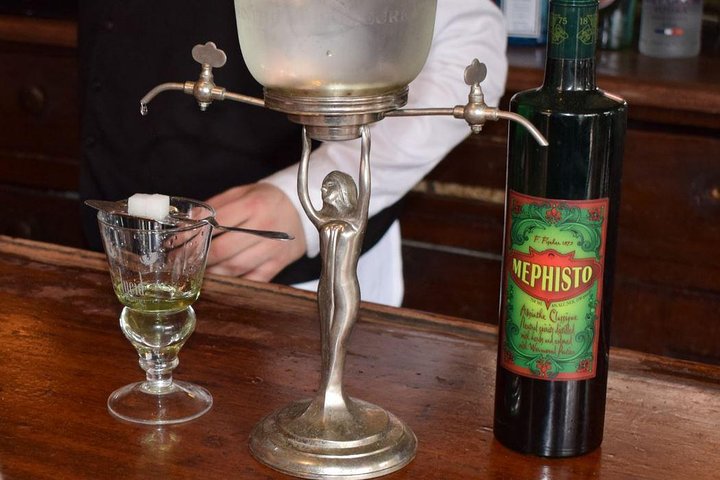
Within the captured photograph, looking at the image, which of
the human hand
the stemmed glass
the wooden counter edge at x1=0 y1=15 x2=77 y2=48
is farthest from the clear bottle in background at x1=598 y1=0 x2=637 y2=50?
the stemmed glass

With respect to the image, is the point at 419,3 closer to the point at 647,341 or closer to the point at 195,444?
the point at 195,444

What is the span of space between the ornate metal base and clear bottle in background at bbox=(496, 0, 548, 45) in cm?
136

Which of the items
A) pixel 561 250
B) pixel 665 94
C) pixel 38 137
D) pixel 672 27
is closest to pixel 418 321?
pixel 561 250

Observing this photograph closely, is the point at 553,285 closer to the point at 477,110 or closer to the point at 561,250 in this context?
the point at 561,250

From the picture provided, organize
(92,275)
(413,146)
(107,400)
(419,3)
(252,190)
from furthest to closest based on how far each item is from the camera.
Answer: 1. (413,146)
2. (252,190)
3. (92,275)
4. (107,400)
5. (419,3)

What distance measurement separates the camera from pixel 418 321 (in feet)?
3.34

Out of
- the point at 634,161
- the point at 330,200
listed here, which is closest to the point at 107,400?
the point at 330,200

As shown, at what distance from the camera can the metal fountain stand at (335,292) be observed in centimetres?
72

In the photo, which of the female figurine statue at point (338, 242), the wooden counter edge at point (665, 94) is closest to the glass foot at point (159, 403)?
the female figurine statue at point (338, 242)

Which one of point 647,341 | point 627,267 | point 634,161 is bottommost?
point 647,341

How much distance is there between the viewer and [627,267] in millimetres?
1879

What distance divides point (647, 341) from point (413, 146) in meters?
0.64

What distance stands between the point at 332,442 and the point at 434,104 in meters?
0.74

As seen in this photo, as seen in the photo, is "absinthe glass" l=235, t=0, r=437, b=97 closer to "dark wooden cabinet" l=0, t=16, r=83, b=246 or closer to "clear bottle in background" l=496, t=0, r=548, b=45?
"clear bottle in background" l=496, t=0, r=548, b=45
